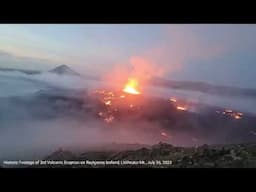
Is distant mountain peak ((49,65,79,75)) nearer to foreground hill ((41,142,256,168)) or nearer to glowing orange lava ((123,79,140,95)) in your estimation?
glowing orange lava ((123,79,140,95))

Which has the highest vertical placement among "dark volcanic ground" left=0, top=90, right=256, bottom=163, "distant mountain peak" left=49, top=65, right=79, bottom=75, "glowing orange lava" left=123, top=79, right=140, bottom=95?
"distant mountain peak" left=49, top=65, right=79, bottom=75

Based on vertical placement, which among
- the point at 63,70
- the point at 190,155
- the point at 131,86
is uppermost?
the point at 63,70

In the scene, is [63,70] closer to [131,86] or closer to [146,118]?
[131,86]

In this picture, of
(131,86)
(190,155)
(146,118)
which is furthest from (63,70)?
(190,155)

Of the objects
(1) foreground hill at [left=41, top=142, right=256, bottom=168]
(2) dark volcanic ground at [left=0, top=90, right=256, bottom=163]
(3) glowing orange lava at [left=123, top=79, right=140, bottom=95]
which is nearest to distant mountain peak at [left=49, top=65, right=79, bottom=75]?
(2) dark volcanic ground at [left=0, top=90, right=256, bottom=163]

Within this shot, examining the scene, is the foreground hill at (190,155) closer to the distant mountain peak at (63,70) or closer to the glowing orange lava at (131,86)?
the glowing orange lava at (131,86)

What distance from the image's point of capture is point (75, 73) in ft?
10.6

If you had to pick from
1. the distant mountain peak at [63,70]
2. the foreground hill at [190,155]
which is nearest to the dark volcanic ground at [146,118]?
the foreground hill at [190,155]

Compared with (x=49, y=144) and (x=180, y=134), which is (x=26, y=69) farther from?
(x=180, y=134)

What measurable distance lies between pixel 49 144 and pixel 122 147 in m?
0.52

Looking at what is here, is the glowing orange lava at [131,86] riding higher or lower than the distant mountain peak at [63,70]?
lower
